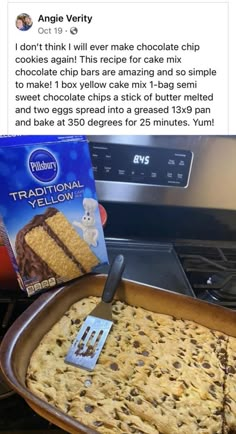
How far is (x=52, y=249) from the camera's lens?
25.0 inches

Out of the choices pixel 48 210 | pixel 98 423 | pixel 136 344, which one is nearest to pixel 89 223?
pixel 48 210

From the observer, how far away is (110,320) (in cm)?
61

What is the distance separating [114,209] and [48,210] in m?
0.22

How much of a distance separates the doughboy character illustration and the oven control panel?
0.12 metres

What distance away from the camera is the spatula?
0.54m

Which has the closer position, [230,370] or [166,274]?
[230,370]

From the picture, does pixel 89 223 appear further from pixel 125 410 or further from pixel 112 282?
pixel 125 410
